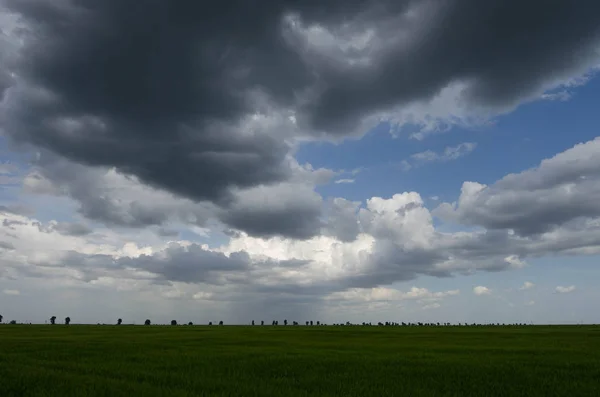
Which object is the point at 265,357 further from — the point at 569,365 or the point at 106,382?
the point at 569,365

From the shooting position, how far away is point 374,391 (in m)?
17.1

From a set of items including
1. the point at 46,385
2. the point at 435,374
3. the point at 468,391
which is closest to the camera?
the point at 46,385

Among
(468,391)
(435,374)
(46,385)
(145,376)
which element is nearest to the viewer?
(46,385)

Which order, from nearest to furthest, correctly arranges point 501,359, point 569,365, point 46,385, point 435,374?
point 46,385 → point 435,374 → point 569,365 → point 501,359

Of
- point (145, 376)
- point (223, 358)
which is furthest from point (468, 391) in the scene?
point (223, 358)

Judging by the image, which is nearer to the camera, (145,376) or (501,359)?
(145,376)

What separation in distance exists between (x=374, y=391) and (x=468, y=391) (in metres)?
3.65

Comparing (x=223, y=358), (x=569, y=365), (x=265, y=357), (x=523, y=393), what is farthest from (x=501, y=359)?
(x=223, y=358)

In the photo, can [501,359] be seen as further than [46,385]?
Yes

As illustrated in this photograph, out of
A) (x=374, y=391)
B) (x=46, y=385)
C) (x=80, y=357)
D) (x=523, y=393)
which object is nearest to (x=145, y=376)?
(x=46, y=385)

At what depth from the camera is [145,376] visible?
19.7m

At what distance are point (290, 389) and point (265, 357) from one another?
11.2 meters

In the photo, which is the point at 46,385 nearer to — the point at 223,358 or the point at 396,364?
the point at 223,358

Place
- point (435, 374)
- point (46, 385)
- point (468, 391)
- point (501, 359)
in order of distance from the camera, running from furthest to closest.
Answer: point (501, 359) → point (435, 374) → point (468, 391) → point (46, 385)
